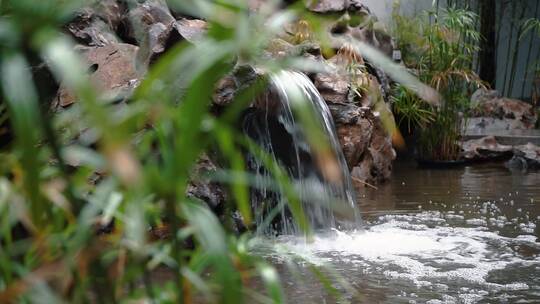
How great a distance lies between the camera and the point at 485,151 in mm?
7590

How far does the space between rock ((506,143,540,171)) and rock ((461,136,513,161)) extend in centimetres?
17

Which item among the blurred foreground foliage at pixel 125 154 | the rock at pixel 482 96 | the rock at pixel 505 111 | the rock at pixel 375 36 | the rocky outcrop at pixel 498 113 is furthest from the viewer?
the rock at pixel 482 96

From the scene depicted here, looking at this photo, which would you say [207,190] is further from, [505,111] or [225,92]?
[505,111]

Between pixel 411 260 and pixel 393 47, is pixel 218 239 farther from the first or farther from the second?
pixel 393 47

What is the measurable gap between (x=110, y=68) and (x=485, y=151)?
15.4 feet

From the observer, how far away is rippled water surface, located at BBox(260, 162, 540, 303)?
9.43 ft

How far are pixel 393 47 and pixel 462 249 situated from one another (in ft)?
15.4

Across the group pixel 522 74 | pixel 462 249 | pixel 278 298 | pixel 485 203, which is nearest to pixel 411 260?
pixel 462 249

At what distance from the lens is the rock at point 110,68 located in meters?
3.85

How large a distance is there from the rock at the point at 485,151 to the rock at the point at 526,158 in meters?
0.17

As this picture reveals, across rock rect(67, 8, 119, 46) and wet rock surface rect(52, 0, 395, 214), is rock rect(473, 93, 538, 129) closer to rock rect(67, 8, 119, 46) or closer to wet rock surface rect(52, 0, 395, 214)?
wet rock surface rect(52, 0, 395, 214)

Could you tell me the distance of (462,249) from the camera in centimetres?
368

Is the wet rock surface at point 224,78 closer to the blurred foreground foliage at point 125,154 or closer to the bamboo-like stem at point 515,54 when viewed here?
the blurred foreground foliage at point 125,154

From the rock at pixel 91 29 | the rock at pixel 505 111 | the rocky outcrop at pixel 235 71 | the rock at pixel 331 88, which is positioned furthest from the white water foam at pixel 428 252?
the rock at pixel 505 111
